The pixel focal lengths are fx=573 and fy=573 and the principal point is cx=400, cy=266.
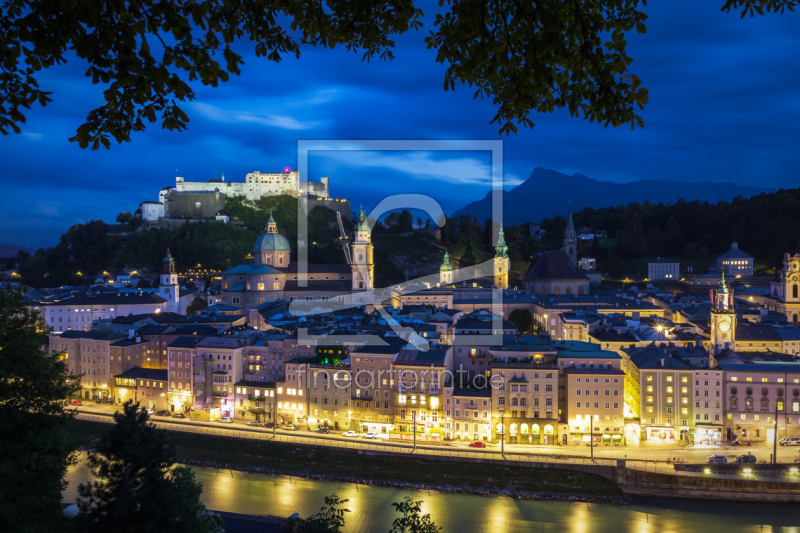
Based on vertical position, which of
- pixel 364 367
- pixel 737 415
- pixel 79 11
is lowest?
pixel 737 415

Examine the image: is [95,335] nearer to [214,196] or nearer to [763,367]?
[763,367]

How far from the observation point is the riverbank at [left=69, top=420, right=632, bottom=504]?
14.3 metres

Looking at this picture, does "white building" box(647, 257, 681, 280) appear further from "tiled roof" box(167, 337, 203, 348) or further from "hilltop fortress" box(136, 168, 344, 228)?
"tiled roof" box(167, 337, 203, 348)

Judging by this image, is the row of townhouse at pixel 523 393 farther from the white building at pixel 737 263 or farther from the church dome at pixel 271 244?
the white building at pixel 737 263

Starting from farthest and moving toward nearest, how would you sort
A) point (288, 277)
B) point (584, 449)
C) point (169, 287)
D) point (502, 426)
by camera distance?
1. point (288, 277)
2. point (169, 287)
3. point (502, 426)
4. point (584, 449)

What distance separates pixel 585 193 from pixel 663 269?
213 ft

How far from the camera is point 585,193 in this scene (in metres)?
108

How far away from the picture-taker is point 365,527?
40.7 feet

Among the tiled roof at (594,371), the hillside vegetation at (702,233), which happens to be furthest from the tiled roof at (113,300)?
the hillside vegetation at (702,233)

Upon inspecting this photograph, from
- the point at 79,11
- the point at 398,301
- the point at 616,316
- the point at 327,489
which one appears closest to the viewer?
the point at 79,11

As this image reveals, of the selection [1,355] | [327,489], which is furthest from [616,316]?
Result: [1,355]

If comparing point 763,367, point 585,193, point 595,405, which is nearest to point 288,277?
point 595,405

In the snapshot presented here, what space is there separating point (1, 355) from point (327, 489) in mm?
9440

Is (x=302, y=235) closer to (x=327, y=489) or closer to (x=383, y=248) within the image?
(x=383, y=248)
